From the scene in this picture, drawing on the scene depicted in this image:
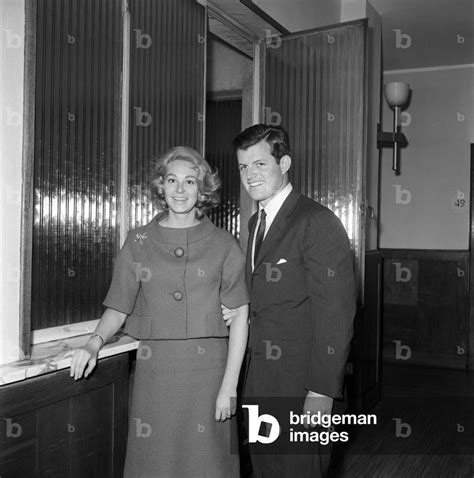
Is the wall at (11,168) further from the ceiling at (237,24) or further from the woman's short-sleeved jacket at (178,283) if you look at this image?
the ceiling at (237,24)

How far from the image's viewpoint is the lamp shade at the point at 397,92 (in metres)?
4.99

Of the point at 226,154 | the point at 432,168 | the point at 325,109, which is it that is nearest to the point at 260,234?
the point at 325,109

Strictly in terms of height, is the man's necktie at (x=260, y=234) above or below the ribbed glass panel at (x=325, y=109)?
below

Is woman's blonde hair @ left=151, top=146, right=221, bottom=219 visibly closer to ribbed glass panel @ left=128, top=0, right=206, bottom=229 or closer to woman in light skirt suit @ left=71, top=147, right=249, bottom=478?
woman in light skirt suit @ left=71, top=147, right=249, bottom=478

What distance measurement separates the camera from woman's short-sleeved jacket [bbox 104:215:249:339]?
1794mm

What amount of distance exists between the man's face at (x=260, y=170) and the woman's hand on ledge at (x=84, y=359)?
0.72 meters

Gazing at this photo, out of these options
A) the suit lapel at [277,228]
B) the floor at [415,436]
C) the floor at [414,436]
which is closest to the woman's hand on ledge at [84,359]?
the suit lapel at [277,228]

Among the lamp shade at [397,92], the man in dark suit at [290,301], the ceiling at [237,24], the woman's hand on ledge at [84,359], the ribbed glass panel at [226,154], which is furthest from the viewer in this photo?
the lamp shade at [397,92]

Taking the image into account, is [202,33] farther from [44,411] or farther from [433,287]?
[433,287]

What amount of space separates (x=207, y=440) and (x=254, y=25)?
237cm

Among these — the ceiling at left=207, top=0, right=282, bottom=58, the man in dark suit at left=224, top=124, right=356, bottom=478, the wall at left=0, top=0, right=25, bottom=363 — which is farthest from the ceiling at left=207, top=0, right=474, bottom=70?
the wall at left=0, top=0, right=25, bottom=363

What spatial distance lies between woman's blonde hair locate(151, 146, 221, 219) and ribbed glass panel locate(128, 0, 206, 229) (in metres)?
0.43

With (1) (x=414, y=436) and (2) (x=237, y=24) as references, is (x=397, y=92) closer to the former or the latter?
(2) (x=237, y=24)

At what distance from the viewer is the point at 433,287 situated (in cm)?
567
